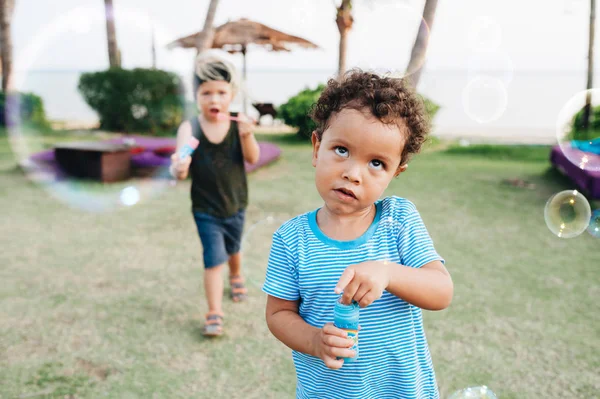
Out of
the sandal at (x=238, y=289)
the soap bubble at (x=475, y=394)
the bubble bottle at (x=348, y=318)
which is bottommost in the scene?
the sandal at (x=238, y=289)

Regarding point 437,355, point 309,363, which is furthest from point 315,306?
point 437,355

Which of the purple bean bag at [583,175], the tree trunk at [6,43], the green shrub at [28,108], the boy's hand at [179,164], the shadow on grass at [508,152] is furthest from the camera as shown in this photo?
the tree trunk at [6,43]

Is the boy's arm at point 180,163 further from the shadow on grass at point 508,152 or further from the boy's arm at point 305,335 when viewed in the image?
the shadow on grass at point 508,152

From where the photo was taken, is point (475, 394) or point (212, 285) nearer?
point (475, 394)

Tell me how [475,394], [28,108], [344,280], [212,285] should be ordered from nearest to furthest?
[344,280], [475,394], [212,285], [28,108]

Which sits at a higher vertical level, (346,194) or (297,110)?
(346,194)

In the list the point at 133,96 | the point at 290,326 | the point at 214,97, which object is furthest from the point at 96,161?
the point at 290,326

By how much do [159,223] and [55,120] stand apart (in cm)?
1266

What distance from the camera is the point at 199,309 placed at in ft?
10.1

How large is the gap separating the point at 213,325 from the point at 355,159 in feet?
6.13

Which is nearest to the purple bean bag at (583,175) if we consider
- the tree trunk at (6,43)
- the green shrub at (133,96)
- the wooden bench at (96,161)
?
the wooden bench at (96,161)

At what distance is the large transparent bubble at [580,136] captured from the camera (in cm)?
362

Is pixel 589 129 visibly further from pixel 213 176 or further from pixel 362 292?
pixel 362 292

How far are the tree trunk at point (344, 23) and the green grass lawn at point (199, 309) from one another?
753 cm
